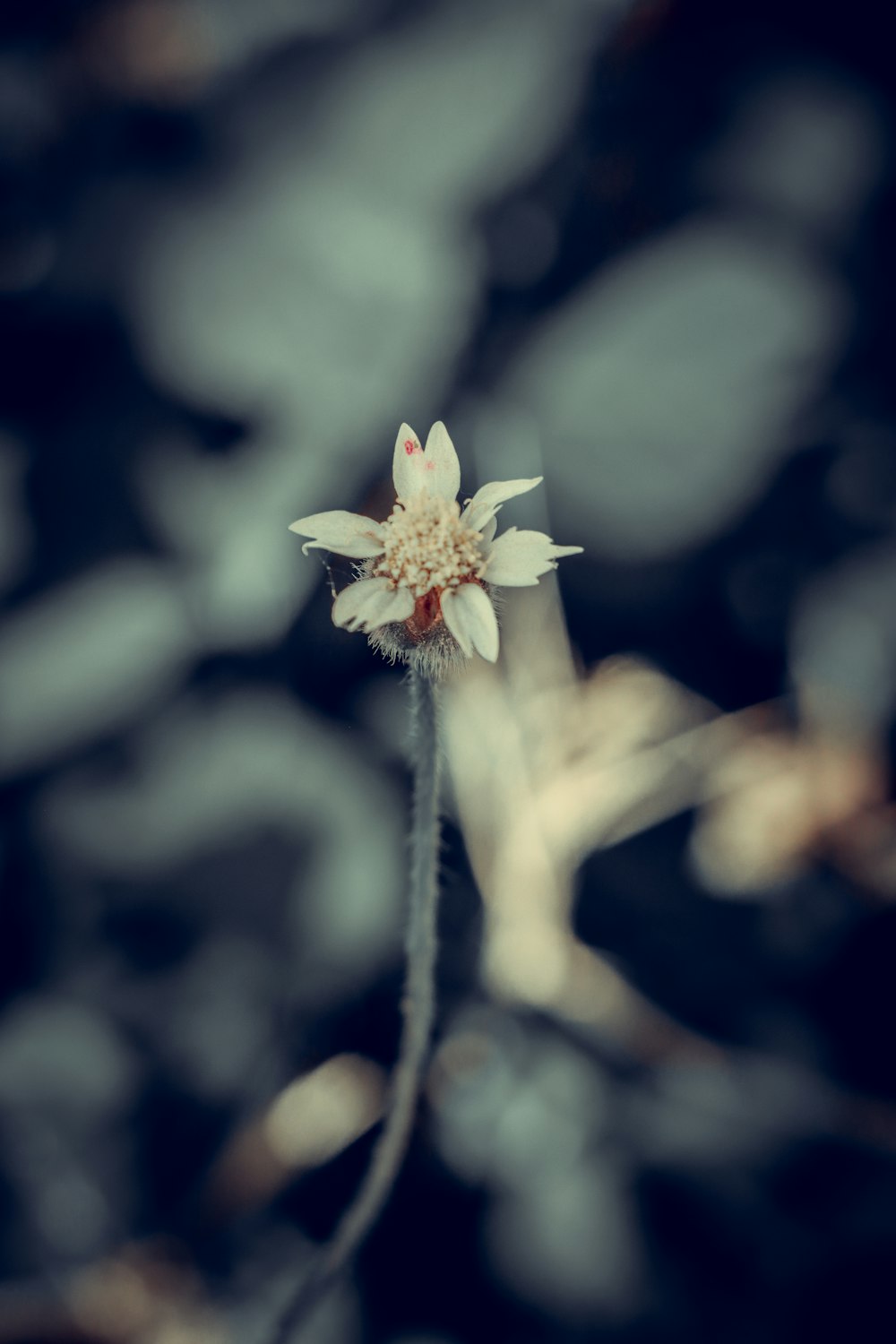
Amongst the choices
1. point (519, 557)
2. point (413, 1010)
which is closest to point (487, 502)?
point (519, 557)

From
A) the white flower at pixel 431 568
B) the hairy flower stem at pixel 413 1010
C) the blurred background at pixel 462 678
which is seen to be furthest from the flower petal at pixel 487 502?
the blurred background at pixel 462 678

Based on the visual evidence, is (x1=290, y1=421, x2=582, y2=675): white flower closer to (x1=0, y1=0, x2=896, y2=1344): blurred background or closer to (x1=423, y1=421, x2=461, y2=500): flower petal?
(x1=423, y1=421, x2=461, y2=500): flower petal

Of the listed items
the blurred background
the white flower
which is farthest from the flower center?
the blurred background

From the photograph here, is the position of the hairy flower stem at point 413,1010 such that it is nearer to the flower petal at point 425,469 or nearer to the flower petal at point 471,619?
the flower petal at point 471,619

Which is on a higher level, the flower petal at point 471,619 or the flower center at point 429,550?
the flower center at point 429,550

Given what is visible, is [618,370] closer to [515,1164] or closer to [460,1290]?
[515,1164]

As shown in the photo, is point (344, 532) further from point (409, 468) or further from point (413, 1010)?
point (413, 1010)

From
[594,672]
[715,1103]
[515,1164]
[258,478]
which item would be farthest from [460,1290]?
[258,478]
